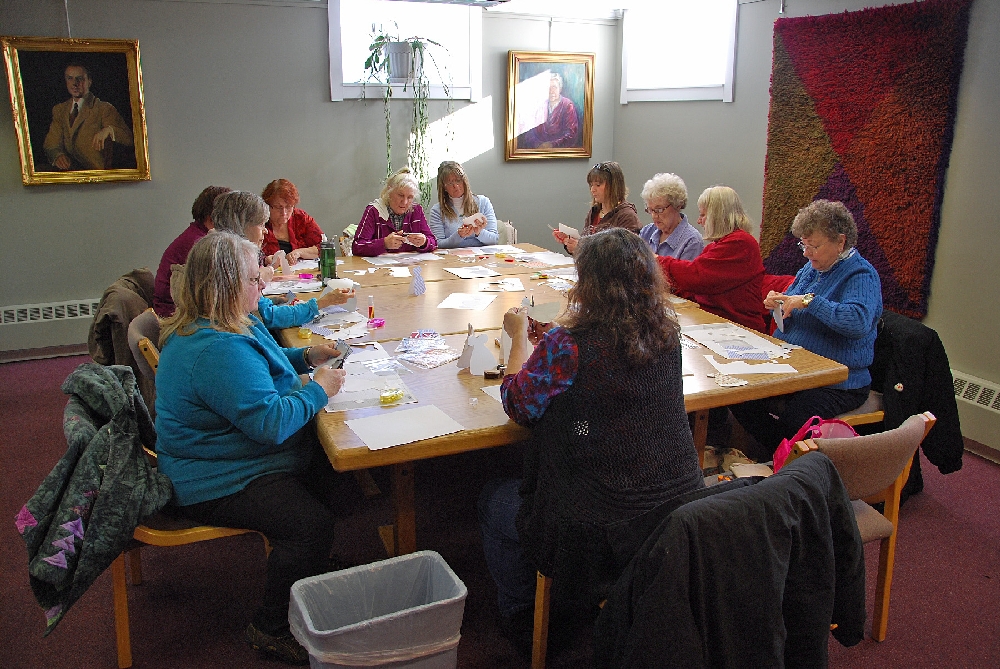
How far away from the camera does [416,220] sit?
15.6 ft

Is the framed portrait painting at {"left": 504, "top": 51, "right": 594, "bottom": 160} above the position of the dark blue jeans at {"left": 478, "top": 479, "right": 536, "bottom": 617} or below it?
above

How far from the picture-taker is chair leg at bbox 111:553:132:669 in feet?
6.73

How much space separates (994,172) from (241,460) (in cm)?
341

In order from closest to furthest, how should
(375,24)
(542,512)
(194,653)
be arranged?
(542,512), (194,653), (375,24)

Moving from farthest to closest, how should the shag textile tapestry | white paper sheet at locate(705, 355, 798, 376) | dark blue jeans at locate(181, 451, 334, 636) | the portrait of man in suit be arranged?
the portrait of man in suit, the shag textile tapestry, white paper sheet at locate(705, 355, 798, 376), dark blue jeans at locate(181, 451, 334, 636)

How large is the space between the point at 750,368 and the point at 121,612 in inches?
77.6

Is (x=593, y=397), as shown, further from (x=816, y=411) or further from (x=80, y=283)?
(x=80, y=283)

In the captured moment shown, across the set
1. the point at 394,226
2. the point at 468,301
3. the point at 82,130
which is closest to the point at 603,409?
the point at 468,301

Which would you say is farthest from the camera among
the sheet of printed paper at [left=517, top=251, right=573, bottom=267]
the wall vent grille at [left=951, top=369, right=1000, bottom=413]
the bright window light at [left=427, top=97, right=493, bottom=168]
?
the bright window light at [left=427, top=97, right=493, bottom=168]

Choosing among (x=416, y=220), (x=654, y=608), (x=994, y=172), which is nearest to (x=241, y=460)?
(x=654, y=608)

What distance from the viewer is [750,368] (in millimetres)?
2461

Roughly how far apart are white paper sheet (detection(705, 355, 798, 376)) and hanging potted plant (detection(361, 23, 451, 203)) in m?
3.64

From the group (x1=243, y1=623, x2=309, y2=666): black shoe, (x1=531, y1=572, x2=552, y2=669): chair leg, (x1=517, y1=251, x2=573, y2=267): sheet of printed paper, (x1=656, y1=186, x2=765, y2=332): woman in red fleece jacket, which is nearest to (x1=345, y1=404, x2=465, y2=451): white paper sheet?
(x1=531, y1=572, x2=552, y2=669): chair leg

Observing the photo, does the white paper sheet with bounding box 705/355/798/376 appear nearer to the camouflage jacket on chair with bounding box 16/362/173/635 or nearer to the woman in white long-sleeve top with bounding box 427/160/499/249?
the camouflage jacket on chair with bounding box 16/362/173/635
